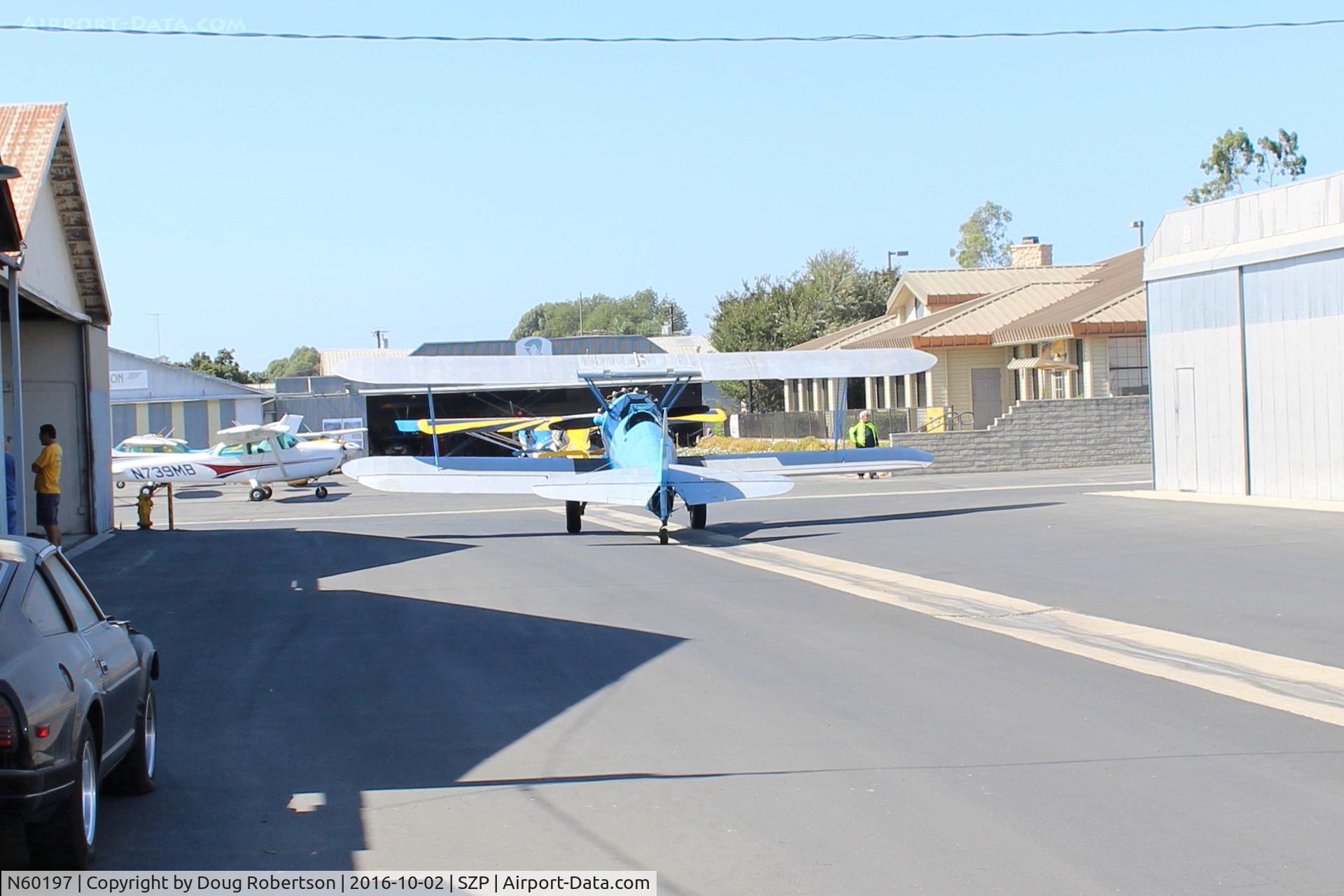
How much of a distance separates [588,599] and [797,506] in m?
13.8

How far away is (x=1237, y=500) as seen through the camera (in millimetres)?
22688

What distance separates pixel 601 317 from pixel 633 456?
151 m

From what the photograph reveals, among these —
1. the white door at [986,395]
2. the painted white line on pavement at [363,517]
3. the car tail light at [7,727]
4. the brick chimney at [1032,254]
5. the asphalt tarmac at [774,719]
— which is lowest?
the asphalt tarmac at [774,719]

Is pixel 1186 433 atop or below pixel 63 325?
below

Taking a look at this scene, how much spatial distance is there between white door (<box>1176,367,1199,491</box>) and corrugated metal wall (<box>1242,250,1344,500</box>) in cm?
164

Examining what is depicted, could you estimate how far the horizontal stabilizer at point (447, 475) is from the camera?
69.8 ft

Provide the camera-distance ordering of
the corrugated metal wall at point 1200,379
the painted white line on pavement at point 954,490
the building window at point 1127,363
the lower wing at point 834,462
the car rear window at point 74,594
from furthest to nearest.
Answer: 1. the building window at point 1127,363
2. the painted white line on pavement at point 954,490
3. the corrugated metal wall at point 1200,379
4. the lower wing at point 834,462
5. the car rear window at point 74,594

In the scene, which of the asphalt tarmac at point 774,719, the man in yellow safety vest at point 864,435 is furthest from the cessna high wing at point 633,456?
the man in yellow safety vest at point 864,435

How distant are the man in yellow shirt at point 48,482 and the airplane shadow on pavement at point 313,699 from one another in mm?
3374

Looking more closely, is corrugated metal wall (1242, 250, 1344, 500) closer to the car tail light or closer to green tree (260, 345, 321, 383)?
the car tail light

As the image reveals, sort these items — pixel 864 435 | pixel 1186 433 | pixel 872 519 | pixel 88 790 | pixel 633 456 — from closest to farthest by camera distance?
pixel 88 790 → pixel 633 456 → pixel 872 519 → pixel 1186 433 → pixel 864 435

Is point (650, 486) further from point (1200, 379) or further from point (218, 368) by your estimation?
point (218, 368)

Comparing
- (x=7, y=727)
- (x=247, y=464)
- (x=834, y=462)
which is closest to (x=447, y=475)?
(x=834, y=462)

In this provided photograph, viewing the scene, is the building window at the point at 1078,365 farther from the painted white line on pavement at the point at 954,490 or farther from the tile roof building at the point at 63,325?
the tile roof building at the point at 63,325
